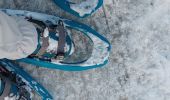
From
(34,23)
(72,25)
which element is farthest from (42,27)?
(72,25)

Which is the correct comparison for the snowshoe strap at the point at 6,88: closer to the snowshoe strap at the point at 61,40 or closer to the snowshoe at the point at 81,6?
the snowshoe strap at the point at 61,40

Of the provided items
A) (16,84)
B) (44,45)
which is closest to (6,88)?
(16,84)

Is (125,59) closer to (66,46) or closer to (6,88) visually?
(66,46)

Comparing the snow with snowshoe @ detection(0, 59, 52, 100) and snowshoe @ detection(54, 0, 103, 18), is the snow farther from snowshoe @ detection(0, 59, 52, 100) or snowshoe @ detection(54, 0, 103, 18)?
snowshoe @ detection(0, 59, 52, 100)

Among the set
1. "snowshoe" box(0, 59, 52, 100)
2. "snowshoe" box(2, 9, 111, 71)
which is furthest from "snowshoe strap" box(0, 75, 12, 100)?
"snowshoe" box(2, 9, 111, 71)

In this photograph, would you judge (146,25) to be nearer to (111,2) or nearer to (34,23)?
(111,2)
